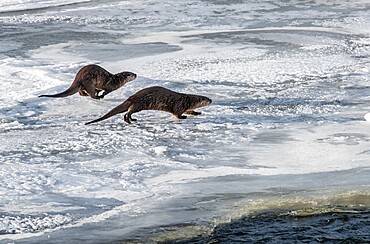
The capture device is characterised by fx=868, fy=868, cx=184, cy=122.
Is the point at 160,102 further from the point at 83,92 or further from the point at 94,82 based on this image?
the point at 83,92

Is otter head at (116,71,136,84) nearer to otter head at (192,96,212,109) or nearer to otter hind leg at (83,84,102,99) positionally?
otter hind leg at (83,84,102,99)

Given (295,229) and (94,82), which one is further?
(94,82)

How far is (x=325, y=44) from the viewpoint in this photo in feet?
46.1

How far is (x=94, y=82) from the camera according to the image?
1026 cm

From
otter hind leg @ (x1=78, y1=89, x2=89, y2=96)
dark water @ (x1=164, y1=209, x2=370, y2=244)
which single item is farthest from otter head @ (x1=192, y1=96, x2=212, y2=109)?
dark water @ (x1=164, y1=209, x2=370, y2=244)

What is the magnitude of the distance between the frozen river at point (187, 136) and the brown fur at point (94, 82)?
0.50ft

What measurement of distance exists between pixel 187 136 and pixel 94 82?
218 cm

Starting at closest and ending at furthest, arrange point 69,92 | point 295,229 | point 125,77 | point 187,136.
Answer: point 295,229 < point 187,136 < point 69,92 < point 125,77

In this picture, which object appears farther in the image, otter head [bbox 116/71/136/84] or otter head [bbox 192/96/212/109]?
otter head [bbox 116/71/136/84]

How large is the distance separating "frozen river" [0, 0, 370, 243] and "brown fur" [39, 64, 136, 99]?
0.15 meters

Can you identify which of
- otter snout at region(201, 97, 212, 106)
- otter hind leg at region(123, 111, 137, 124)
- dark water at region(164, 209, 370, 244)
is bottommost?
dark water at region(164, 209, 370, 244)

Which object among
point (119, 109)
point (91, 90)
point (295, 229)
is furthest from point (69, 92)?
point (295, 229)

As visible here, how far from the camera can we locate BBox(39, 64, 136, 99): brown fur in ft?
33.3

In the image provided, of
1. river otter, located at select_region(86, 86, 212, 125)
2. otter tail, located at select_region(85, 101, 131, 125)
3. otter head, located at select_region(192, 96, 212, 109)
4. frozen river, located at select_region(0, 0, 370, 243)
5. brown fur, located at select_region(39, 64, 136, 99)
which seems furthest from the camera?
brown fur, located at select_region(39, 64, 136, 99)
